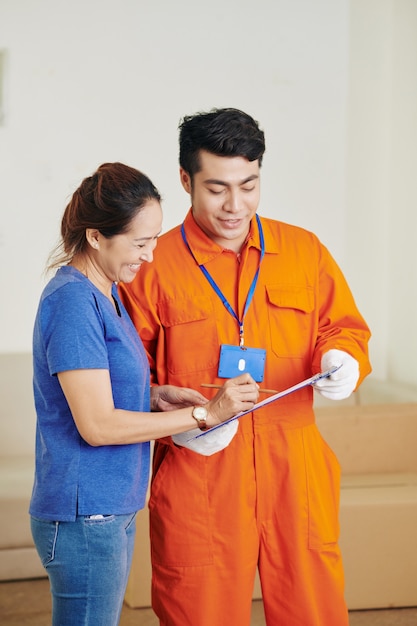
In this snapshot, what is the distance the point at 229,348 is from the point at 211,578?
0.48 metres

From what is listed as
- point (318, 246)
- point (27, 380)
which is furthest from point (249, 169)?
point (27, 380)

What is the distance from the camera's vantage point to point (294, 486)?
1926 mm

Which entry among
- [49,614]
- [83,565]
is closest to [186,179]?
[83,565]

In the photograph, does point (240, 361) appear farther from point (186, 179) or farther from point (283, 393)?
point (186, 179)

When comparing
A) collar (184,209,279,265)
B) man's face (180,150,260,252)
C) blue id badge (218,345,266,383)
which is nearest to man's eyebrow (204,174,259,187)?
man's face (180,150,260,252)

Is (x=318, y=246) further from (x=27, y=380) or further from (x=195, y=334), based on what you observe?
(x=27, y=380)

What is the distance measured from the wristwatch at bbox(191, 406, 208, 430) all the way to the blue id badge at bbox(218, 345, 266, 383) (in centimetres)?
24

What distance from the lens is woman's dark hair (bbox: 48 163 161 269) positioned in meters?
1.63

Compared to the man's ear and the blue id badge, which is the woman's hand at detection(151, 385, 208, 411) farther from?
the man's ear

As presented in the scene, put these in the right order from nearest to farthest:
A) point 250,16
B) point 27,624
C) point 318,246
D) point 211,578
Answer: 1. point 211,578
2. point 318,246
3. point 27,624
4. point 250,16

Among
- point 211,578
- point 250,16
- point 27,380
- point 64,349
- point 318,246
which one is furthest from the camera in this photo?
point 250,16

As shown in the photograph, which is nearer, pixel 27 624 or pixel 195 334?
pixel 195 334

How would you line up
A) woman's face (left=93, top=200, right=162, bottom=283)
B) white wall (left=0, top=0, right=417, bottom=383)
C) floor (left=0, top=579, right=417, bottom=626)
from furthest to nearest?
white wall (left=0, top=0, right=417, bottom=383)
floor (left=0, top=579, right=417, bottom=626)
woman's face (left=93, top=200, right=162, bottom=283)

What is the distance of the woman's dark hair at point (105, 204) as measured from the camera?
1.63 metres
